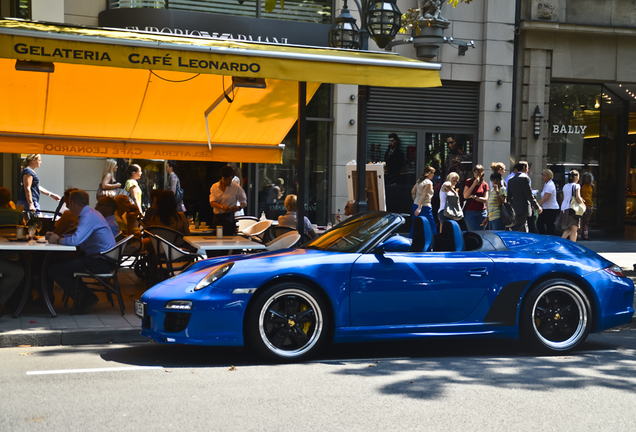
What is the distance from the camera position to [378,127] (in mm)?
17156

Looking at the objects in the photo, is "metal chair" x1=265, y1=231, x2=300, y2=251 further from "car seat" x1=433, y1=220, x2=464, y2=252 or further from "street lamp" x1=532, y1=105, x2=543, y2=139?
"street lamp" x1=532, y1=105, x2=543, y2=139

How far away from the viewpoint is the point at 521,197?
12508 mm

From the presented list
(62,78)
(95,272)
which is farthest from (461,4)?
(95,272)

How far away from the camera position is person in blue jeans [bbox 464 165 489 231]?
13.3 m

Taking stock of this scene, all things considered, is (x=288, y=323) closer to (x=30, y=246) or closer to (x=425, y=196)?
(x=30, y=246)

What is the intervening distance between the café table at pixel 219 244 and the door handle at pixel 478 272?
2932mm

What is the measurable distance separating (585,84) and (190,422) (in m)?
17.1

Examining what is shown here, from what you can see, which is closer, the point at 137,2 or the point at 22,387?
the point at 22,387

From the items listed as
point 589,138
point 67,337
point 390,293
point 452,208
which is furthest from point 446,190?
point 67,337

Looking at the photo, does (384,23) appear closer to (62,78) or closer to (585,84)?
(62,78)

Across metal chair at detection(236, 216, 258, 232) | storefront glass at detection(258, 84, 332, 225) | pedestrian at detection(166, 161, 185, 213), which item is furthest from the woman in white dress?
pedestrian at detection(166, 161, 185, 213)

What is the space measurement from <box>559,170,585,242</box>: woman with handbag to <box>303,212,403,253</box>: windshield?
8.97 meters

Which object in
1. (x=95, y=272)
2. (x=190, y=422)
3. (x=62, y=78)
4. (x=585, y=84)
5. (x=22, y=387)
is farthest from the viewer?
(x=585, y=84)

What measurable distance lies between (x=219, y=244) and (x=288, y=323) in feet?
8.98
